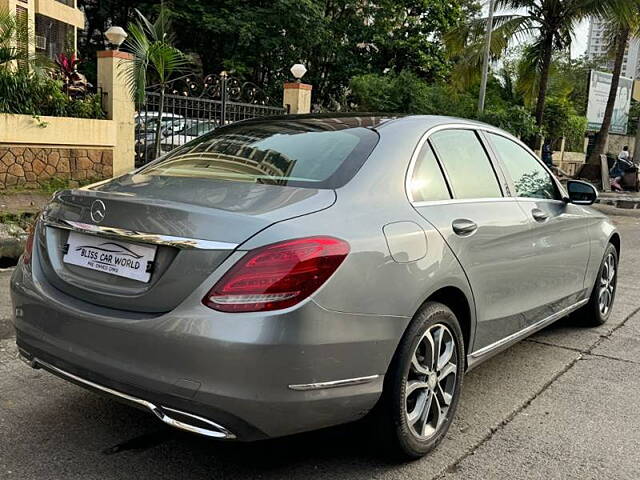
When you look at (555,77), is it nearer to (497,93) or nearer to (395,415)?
(497,93)

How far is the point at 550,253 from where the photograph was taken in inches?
160

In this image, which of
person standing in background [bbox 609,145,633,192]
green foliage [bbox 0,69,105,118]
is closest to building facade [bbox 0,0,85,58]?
green foliage [bbox 0,69,105,118]

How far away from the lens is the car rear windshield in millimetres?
2980

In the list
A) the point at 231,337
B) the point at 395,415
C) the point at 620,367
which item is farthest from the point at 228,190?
the point at 620,367

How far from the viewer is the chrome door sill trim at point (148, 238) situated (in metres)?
2.40

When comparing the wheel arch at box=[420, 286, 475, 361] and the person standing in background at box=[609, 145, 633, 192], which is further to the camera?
the person standing in background at box=[609, 145, 633, 192]

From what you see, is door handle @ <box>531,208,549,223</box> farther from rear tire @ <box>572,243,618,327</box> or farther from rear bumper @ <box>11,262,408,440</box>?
rear bumper @ <box>11,262,408,440</box>

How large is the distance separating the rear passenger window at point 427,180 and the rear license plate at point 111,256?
49.4 inches

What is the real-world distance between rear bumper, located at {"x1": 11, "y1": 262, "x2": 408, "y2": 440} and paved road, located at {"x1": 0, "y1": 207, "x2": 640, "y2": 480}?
46 centimetres

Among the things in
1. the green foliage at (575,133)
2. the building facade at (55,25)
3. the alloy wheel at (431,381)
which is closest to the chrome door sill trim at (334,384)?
the alloy wheel at (431,381)

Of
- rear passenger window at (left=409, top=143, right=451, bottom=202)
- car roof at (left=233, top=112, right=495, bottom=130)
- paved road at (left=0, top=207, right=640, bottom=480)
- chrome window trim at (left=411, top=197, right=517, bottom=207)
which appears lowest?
paved road at (left=0, top=207, right=640, bottom=480)

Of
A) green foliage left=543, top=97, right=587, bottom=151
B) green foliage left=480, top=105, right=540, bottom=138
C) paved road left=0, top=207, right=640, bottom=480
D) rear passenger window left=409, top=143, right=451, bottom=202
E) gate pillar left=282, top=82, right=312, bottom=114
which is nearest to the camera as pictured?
paved road left=0, top=207, right=640, bottom=480

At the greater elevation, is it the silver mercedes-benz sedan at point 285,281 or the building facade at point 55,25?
the building facade at point 55,25

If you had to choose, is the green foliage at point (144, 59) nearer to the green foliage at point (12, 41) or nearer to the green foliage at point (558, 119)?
the green foliage at point (12, 41)
